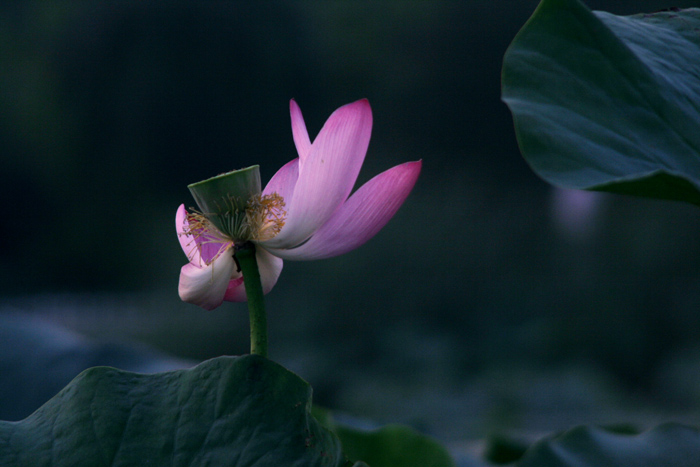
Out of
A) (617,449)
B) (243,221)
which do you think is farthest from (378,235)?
(243,221)

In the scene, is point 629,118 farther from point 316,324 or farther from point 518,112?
point 316,324

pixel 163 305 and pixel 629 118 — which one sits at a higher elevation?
pixel 629 118

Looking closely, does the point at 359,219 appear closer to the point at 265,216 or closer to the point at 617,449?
the point at 265,216

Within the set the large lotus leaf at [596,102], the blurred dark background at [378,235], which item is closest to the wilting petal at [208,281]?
the large lotus leaf at [596,102]

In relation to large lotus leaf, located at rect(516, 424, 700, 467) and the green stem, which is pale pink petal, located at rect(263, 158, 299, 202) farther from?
large lotus leaf, located at rect(516, 424, 700, 467)

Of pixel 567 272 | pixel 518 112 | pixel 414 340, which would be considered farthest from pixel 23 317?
pixel 567 272

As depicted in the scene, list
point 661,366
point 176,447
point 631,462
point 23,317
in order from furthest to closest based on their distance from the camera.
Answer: point 661,366 → point 23,317 → point 631,462 → point 176,447
